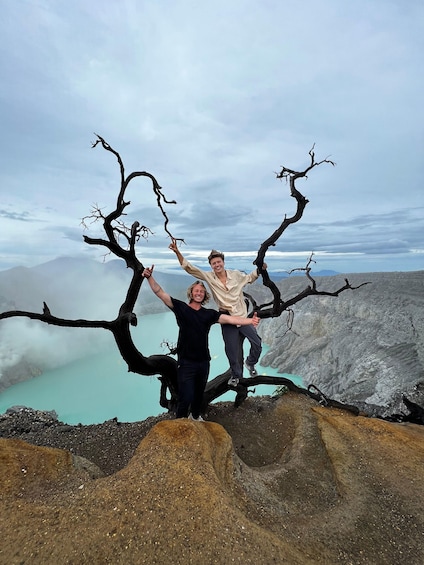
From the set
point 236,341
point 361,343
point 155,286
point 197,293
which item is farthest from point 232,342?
point 361,343

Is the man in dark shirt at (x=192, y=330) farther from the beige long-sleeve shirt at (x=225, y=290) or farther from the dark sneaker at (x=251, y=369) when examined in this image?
the dark sneaker at (x=251, y=369)

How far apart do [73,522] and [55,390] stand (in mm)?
75266

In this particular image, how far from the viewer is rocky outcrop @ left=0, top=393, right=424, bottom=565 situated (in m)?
4.10

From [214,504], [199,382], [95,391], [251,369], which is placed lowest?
[95,391]

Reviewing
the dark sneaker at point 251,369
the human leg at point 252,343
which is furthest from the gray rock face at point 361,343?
the human leg at point 252,343

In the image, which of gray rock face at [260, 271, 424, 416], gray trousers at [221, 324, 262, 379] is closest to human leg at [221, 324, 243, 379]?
gray trousers at [221, 324, 262, 379]

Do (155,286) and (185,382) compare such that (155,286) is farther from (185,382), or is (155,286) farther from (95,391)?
(95,391)

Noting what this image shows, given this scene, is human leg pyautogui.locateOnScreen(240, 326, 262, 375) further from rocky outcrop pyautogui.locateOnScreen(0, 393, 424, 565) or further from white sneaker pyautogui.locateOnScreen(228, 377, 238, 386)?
rocky outcrop pyautogui.locateOnScreen(0, 393, 424, 565)

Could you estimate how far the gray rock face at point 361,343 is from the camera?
117 ft

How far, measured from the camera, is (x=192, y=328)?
6.82m

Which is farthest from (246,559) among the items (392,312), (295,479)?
(392,312)

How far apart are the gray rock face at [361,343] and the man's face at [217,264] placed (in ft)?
83.9

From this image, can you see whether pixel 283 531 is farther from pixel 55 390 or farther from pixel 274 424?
pixel 55 390

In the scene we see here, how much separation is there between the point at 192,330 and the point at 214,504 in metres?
3.15
